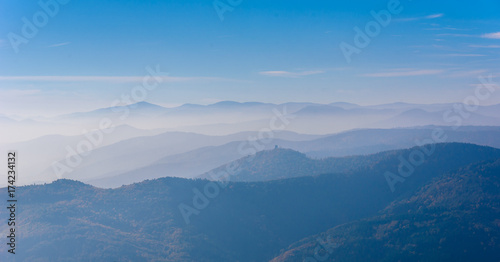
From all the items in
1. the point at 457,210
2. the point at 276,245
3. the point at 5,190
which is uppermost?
the point at 5,190

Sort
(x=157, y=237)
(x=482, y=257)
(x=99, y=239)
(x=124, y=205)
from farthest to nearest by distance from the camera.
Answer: (x=124, y=205) → (x=157, y=237) → (x=99, y=239) → (x=482, y=257)

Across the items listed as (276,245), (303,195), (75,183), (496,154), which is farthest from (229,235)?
(496,154)

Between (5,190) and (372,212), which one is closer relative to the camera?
(5,190)

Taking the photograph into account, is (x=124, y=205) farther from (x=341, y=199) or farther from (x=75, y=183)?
(x=341, y=199)

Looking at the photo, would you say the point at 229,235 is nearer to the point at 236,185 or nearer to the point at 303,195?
the point at 236,185

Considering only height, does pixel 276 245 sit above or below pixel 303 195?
below

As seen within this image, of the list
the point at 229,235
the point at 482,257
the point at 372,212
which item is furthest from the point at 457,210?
the point at 229,235

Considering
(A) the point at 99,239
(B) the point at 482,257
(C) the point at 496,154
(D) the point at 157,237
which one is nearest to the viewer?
(B) the point at 482,257

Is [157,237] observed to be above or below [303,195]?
below

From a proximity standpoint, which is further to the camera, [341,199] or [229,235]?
[341,199]
